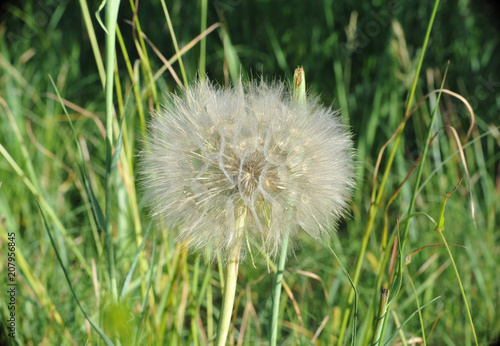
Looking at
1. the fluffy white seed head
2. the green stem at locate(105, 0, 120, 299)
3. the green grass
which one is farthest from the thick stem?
the green grass

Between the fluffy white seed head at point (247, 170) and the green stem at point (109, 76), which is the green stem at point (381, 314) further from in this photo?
the green stem at point (109, 76)

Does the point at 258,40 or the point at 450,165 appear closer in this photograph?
the point at 450,165

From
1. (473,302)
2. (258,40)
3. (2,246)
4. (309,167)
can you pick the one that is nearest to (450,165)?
(473,302)

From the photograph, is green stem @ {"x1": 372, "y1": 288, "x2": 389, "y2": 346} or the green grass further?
the green grass

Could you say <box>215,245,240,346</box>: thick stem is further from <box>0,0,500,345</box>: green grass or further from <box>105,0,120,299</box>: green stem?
<box>0,0,500,345</box>: green grass

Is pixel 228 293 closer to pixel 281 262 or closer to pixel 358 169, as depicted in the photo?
pixel 281 262

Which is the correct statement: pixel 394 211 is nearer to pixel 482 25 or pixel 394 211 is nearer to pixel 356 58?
pixel 356 58

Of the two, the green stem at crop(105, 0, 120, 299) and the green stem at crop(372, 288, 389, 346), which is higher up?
the green stem at crop(105, 0, 120, 299)

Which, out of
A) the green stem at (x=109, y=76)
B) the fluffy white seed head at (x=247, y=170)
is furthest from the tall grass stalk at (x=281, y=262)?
the green stem at (x=109, y=76)
